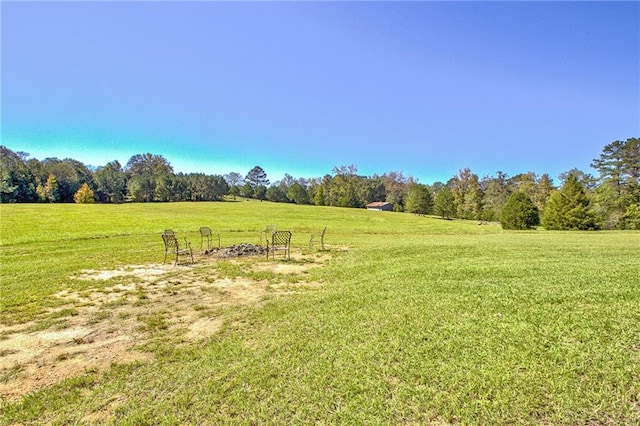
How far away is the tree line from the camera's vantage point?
1435 inches

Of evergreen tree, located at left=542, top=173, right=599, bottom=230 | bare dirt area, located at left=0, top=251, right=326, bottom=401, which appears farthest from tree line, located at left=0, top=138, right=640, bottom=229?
bare dirt area, located at left=0, top=251, right=326, bottom=401

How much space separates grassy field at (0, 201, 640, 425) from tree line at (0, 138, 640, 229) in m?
32.8

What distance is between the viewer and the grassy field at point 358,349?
123 inches

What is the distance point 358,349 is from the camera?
14.1 feet

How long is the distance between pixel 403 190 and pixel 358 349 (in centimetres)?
9255

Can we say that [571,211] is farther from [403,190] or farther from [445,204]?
[403,190]

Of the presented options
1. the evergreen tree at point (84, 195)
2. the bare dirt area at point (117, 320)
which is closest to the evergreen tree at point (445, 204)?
the bare dirt area at point (117, 320)

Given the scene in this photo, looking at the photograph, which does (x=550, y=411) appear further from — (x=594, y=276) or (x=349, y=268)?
(x=349, y=268)

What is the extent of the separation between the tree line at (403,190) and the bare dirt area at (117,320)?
37.5m

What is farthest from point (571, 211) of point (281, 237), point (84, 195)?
point (84, 195)

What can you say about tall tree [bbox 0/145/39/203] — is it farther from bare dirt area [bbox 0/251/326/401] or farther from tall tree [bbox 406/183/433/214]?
tall tree [bbox 406/183/433/214]

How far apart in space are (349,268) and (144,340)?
Result: 652 cm

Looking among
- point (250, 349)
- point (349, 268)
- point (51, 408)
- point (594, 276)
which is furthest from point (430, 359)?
→ point (349, 268)

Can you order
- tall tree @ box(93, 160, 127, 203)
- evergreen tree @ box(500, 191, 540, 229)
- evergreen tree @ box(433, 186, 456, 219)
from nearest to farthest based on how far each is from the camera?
evergreen tree @ box(500, 191, 540, 229), evergreen tree @ box(433, 186, 456, 219), tall tree @ box(93, 160, 127, 203)
